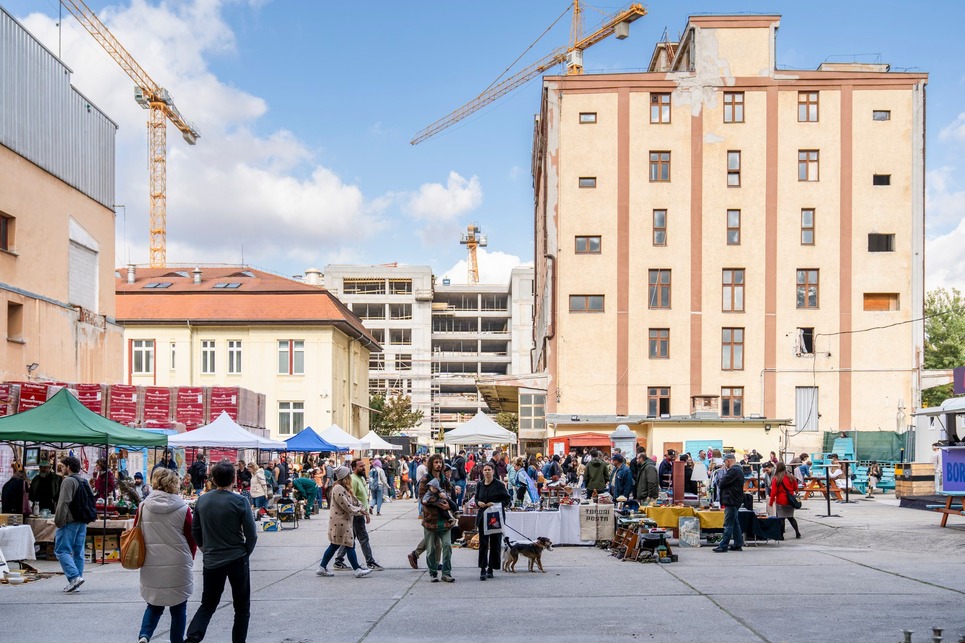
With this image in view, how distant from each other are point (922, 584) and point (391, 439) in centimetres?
4954

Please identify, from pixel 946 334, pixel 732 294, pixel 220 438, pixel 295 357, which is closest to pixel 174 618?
pixel 220 438

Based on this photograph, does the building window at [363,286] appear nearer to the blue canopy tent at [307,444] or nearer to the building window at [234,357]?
the building window at [234,357]

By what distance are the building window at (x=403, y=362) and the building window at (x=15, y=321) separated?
84254 mm

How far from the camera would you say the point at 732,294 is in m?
48.4

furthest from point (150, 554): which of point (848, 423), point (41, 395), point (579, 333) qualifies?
point (848, 423)

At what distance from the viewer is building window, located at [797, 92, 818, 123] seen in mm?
48469

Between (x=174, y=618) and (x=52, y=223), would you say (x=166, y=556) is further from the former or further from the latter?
(x=52, y=223)

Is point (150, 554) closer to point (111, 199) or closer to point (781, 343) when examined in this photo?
point (111, 199)

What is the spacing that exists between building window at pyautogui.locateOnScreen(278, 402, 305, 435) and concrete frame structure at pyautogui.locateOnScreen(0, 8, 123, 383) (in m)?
18.5

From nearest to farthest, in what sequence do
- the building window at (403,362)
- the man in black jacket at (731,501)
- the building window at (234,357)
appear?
the man in black jacket at (731,501) → the building window at (234,357) → the building window at (403,362)

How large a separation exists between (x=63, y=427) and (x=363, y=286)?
334ft

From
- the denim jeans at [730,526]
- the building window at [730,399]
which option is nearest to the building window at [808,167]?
the building window at [730,399]

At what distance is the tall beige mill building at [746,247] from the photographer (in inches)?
1895

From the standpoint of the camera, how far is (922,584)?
13.6m
